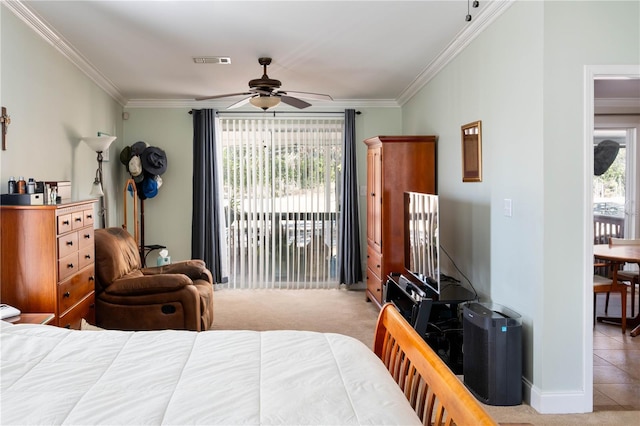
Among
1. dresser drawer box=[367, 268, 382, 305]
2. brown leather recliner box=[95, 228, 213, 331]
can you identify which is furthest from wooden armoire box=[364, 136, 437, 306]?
brown leather recliner box=[95, 228, 213, 331]

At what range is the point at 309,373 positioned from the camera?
1.49 metres

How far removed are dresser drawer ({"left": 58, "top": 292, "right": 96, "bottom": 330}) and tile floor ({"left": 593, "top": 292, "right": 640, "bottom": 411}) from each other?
3.27 metres

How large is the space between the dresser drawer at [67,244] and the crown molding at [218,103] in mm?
3451

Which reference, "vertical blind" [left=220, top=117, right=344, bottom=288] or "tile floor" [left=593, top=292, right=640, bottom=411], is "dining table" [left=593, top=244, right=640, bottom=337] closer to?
"tile floor" [left=593, top=292, right=640, bottom=411]

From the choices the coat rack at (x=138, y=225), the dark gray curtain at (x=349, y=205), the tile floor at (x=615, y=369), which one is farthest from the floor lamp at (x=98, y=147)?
the tile floor at (x=615, y=369)

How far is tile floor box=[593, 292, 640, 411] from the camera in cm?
303

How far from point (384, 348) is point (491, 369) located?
1.25 m

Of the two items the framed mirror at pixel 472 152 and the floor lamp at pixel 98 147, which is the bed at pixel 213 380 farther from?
the floor lamp at pixel 98 147

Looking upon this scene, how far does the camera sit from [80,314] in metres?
3.35

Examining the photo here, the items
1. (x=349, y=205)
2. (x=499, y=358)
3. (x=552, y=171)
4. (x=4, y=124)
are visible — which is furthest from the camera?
(x=349, y=205)

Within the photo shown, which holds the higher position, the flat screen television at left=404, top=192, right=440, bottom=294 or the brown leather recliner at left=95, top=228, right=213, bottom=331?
the flat screen television at left=404, top=192, right=440, bottom=294

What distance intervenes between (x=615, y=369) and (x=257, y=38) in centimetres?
368

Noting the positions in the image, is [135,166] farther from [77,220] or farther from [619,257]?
[619,257]

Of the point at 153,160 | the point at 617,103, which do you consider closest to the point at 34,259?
the point at 153,160
